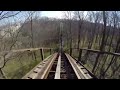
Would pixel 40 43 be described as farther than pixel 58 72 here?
Yes

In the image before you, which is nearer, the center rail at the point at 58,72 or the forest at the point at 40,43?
the center rail at the point at 58,72

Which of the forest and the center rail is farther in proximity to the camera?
the forest
